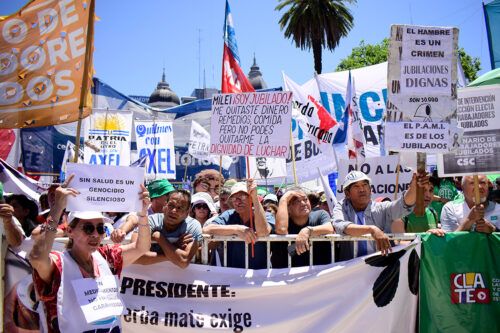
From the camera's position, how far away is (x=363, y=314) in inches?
162

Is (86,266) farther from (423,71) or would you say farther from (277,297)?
(423,71)

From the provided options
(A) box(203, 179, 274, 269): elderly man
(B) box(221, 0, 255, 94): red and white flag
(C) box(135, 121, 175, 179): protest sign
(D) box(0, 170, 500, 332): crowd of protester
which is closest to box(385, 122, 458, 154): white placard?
(D) box(0, 170, 500, 332): crowd of protester

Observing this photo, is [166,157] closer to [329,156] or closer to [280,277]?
[329,156]

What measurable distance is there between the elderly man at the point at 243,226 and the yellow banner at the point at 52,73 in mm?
1622

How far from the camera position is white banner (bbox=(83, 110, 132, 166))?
11.8m

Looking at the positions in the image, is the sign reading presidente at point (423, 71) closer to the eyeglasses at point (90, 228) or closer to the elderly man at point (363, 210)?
the elderly man at point (363, 210)

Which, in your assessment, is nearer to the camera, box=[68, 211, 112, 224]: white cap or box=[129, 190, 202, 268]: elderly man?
box=[68, 211, 112, 224]: white cap

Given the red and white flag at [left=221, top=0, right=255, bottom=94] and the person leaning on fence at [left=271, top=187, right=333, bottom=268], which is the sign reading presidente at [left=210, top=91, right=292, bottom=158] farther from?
the red and white flag at [left=221, top=0, right=255, bottom=94]

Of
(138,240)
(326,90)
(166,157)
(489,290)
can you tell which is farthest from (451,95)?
(166,157)

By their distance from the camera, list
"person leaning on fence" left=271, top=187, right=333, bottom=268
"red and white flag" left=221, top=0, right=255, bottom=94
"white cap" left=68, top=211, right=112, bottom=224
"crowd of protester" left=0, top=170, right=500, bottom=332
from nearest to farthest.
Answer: "white cap" left=68, top=211, right=112, bottom=224 → "crowd of protester" left=0, top=170, right=500, bottom=332 → "person leaning on fence" left=271, top=187, right=333, bottom=268 → "red and white flag" left=221, top=0, right=255, bottom=94

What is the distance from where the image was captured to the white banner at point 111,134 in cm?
1184

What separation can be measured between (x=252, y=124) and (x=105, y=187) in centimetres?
187

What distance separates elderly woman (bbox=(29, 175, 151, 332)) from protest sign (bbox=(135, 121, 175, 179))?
9036 millimetres

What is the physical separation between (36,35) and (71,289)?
2676 millimetres
